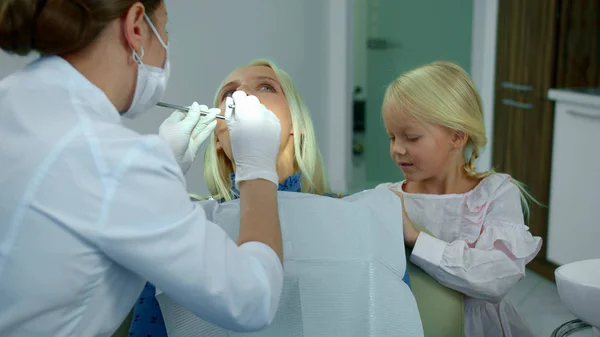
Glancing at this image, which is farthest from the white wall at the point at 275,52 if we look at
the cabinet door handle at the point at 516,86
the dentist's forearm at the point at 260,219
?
the dentist's forearm at the point at 260,219

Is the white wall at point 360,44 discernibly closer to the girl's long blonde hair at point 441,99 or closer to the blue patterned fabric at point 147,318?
the girl's long blonde hair at point 441,99

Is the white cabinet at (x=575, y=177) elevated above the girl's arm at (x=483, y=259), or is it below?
below

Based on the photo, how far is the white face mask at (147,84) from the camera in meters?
1.01

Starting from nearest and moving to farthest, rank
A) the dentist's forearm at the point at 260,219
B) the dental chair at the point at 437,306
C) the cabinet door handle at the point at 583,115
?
the dentist's forearm at the point at 260,219
the dental chair at the point at 437,306
the cabinet door handle at the point at 583,115

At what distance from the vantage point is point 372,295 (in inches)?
45.3

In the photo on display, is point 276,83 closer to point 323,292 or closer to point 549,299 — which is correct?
point 323,292

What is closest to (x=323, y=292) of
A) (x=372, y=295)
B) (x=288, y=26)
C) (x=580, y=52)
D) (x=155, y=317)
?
(x=372, y=295)

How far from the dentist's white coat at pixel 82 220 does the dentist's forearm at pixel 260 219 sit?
0.10 meters

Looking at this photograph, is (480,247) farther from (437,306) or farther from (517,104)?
(517,104)

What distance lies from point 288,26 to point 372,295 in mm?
2768

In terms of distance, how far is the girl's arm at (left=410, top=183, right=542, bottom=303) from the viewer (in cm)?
126

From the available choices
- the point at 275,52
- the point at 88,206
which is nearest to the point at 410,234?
the point at 88,206

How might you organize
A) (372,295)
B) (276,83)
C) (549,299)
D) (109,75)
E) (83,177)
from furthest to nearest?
1. (549,299)
2. (276,83)
3. (372,295)
4. (109,75)
5. (83,177)

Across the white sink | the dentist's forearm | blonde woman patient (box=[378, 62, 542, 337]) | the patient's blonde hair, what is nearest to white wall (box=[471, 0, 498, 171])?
blonde woman patient (box=[378, 62, 542, 337])
